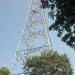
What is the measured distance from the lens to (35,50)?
5806 centimetres

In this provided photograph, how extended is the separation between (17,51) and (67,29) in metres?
40.9

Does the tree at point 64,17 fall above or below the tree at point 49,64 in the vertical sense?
above

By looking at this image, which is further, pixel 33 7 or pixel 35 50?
pixel 33 7

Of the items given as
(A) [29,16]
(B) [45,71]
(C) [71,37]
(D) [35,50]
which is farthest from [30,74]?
(C) [71,37]

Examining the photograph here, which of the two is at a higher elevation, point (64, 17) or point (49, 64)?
point (64, 17)

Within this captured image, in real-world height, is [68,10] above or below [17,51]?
above

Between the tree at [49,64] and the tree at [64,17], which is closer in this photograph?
the tree at [64,17]

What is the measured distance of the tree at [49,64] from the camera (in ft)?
172

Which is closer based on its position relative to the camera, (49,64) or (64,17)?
(64,17)

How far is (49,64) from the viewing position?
5266 centimetres

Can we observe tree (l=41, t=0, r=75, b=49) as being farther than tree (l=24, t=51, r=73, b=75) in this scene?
No

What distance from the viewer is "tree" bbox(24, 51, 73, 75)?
172 feet

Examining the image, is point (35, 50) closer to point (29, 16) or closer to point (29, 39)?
point (29, 39)

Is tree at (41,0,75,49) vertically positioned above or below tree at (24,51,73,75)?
above
